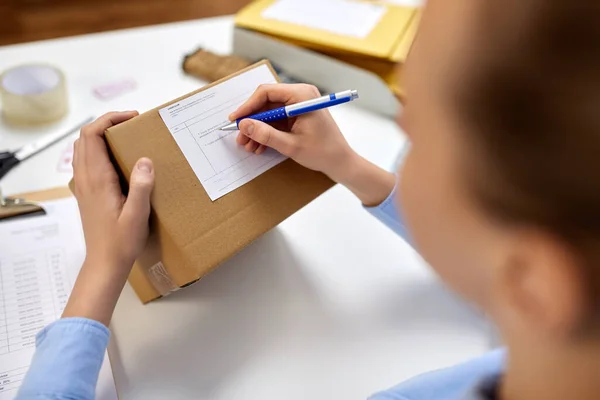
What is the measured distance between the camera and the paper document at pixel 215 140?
0.66 m

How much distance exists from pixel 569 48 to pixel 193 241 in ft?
1.38

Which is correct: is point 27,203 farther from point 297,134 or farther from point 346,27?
point 346,27

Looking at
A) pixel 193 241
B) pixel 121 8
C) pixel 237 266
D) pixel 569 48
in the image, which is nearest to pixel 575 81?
pixel 569 48

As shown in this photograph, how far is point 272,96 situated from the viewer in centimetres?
71

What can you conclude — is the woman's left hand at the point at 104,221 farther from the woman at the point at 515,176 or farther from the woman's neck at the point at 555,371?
the woman's neck at the point at 555,371

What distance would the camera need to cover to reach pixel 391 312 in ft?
2.42

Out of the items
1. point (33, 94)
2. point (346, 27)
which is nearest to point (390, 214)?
point (346, 27)

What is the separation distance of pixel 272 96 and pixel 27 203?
355 mm

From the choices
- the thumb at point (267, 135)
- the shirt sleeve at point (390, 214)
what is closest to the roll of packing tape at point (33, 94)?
the thumb at point (267, 135)

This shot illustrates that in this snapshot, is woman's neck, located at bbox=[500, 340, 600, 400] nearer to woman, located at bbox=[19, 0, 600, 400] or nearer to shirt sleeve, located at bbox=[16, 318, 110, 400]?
woman, located at bbox=[19, 0, 600, 400]

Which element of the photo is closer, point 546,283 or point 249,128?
point 546,283

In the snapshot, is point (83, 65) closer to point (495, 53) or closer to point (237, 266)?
point (237, 266)

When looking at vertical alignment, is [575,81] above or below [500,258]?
above

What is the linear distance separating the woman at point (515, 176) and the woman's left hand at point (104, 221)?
0.10 meters
